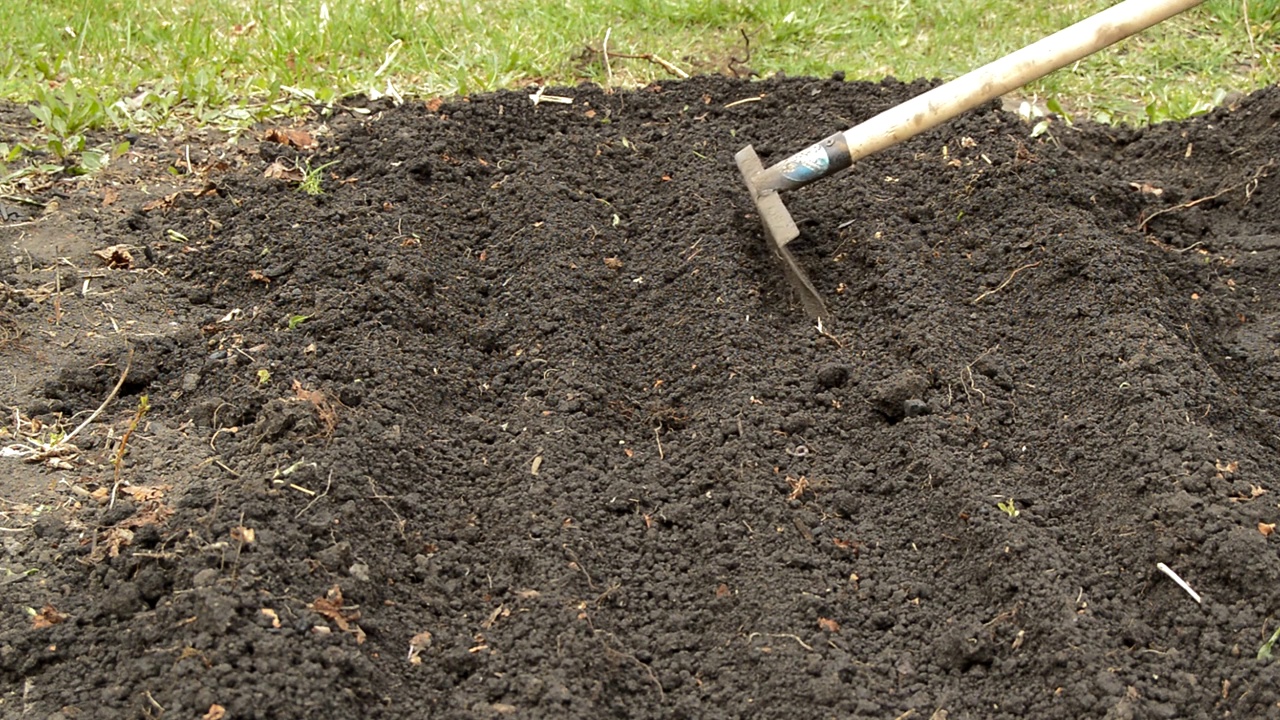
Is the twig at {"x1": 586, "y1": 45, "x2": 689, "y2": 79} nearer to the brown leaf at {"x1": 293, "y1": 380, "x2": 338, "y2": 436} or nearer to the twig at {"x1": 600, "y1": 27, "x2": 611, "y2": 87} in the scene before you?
the twig at {"x1": 600, "y1": 27, "x2": 611, "y2": 87}

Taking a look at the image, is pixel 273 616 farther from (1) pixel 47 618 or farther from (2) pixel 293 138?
(2) pixel 293 138

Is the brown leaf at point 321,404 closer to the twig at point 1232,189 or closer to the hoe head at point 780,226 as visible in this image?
the hoe head at point 780,226

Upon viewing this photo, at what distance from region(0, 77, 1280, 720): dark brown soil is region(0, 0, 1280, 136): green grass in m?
0.39

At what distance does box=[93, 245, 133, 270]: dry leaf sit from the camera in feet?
11.9

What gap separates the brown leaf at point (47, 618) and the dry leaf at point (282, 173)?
1.76 metres

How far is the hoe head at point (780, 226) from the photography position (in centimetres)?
336

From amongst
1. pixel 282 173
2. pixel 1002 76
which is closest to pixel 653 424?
pixel 1002 76

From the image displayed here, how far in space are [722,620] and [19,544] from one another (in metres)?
1.60

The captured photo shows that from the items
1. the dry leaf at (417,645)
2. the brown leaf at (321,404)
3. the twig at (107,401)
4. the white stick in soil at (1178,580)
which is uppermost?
the twig at (107,401)

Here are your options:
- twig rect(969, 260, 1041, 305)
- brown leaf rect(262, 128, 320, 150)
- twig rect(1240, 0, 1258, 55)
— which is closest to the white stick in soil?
twig rect(969, 260, 1041, 305)

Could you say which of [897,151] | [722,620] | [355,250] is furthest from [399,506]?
[897,151]

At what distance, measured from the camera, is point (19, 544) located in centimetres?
272

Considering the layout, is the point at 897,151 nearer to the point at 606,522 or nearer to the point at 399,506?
the point at 606,522

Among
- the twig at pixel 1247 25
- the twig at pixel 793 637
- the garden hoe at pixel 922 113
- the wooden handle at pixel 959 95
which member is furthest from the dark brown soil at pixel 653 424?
the twig at pixel 1247 25
